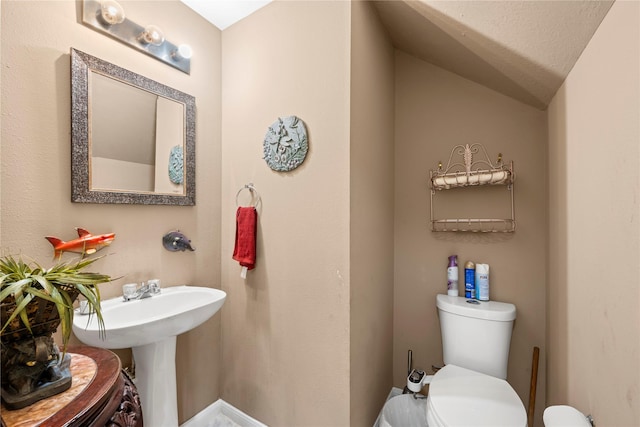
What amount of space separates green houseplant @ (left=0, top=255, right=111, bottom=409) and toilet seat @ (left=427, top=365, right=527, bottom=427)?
1.26m

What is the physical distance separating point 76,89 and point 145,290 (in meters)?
0.92

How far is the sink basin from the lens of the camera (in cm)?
100

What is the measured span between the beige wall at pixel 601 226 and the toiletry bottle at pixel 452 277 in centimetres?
47

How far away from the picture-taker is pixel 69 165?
1.17m

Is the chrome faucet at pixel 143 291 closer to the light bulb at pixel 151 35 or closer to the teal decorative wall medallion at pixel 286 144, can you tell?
the teal decorative wall medallion at pixel 286 144

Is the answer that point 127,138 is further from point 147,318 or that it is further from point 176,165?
point 147,318

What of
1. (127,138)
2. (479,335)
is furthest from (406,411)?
(127,138)

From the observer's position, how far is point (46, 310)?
2.06 feet

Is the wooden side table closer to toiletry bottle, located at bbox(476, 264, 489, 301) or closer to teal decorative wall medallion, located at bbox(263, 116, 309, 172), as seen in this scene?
teal decorative wall medallion, located at bbox(263, 116, 309, 172)

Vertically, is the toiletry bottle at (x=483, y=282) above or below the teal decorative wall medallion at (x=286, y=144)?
below

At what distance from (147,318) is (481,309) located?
1.63m

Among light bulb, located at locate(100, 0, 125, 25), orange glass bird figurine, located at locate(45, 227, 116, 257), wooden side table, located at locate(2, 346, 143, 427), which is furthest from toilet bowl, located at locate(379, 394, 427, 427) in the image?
light bulb, located at locate(100, 0, 125, 25)

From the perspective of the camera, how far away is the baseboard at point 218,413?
5.26 feet

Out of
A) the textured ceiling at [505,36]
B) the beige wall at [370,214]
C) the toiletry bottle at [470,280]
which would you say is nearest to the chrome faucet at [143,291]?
the beige wall at [370,214]
